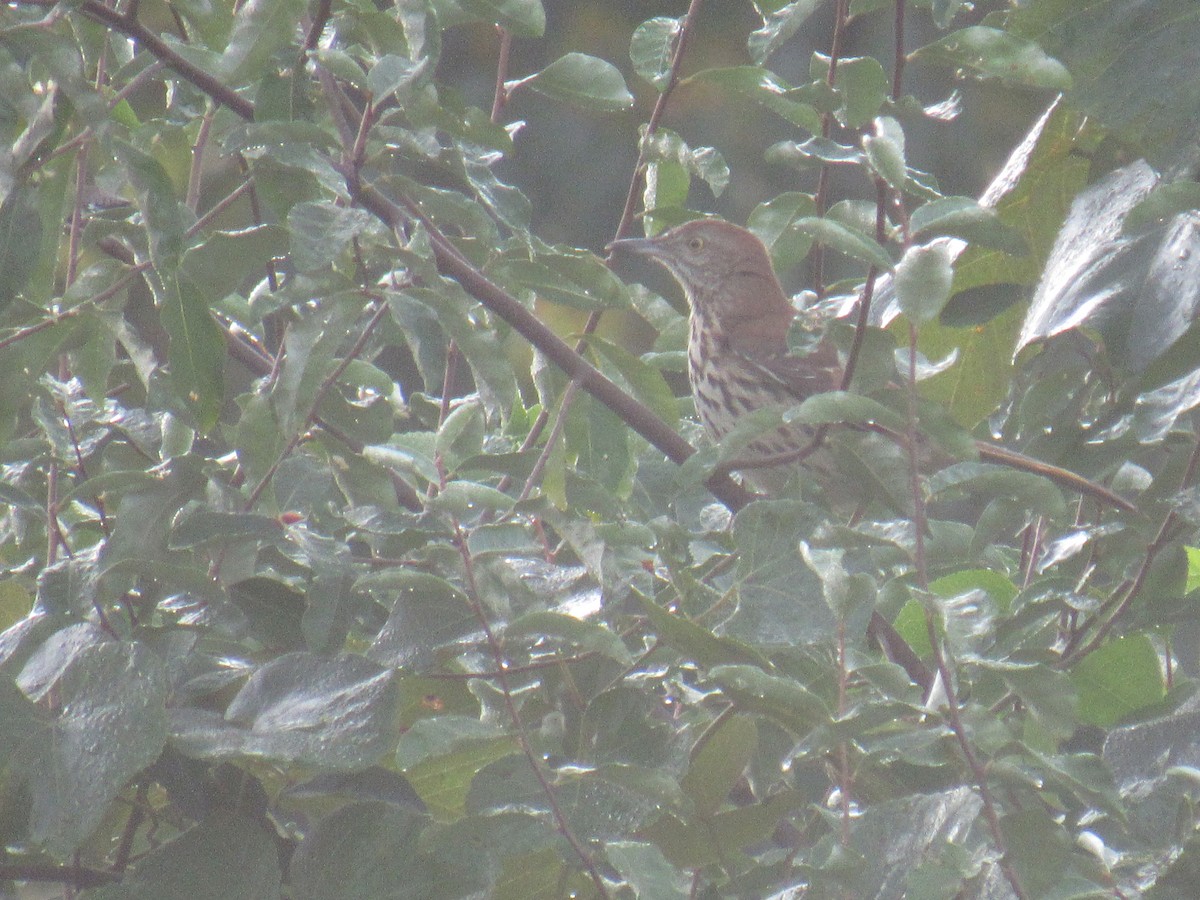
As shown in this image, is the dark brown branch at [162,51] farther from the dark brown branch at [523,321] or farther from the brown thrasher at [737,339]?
the brown thrasher at [737,339]

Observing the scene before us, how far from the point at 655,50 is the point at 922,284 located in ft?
2.73

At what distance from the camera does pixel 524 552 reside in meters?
1.53

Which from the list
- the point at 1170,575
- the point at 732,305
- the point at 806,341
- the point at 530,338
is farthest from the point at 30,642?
the point at 732,305

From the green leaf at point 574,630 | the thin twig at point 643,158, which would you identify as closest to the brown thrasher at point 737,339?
the thin twig at point 643,158

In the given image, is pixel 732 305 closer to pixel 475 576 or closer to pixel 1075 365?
pixel 1075 365

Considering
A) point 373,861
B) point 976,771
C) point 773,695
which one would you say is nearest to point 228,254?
point 373,861

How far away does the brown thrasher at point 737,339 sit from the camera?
3.79 metres

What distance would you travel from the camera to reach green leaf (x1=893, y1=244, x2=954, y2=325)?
50.2 inches

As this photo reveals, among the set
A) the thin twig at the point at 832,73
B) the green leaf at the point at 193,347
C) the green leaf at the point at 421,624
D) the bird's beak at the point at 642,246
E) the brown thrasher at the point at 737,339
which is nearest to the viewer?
the green leaf at the point at 421,624

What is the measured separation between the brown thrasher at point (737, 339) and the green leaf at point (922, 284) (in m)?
2.01

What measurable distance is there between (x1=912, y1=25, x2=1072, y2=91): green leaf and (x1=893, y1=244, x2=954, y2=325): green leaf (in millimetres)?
289

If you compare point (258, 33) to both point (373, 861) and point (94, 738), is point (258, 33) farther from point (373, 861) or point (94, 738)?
point (373, 861)

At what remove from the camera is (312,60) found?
1479 millimetres

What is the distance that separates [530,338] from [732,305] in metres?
2.69
